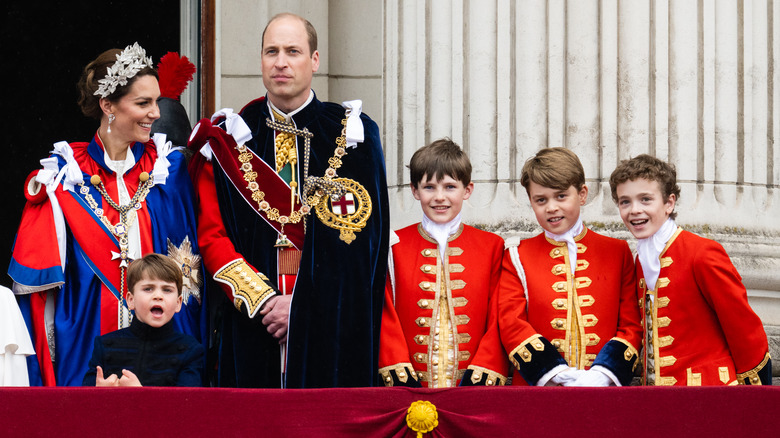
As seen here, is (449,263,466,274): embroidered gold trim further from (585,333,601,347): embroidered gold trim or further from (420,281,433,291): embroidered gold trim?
(585,333,601,347): embroidered gold trim

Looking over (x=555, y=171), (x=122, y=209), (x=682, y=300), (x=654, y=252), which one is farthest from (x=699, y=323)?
(x=122, y=209)

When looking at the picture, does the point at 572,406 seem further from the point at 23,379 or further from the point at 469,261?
the point at 23,379

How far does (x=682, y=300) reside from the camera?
4109mm

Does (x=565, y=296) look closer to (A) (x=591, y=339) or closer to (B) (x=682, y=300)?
(A) (x=591, y=339)

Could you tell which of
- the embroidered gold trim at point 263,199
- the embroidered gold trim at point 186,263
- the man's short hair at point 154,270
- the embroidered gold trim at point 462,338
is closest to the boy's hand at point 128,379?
the man's short hair at point 154,270

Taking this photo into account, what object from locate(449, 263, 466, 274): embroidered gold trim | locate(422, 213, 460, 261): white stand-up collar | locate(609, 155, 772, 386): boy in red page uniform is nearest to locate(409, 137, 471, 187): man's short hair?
locate(422, 213, 460, 261): white stand-up collar

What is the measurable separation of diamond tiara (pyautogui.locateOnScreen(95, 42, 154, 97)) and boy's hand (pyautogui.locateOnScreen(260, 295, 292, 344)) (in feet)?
3.35

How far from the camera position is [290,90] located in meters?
4.43

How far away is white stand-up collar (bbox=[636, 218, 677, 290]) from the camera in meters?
4.19

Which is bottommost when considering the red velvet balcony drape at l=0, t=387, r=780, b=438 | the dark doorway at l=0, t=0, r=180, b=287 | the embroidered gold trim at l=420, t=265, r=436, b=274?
the red velvet balcony drape at l=0, t=387, r=780, b=438

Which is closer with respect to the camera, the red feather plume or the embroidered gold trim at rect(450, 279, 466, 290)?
the embroidered gold trim at rect(450, 279, 466, 290)

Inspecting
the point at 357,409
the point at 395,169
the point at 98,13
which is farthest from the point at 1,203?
the point at 357,409

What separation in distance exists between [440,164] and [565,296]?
0.66m

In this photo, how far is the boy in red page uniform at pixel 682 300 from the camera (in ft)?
13.1
